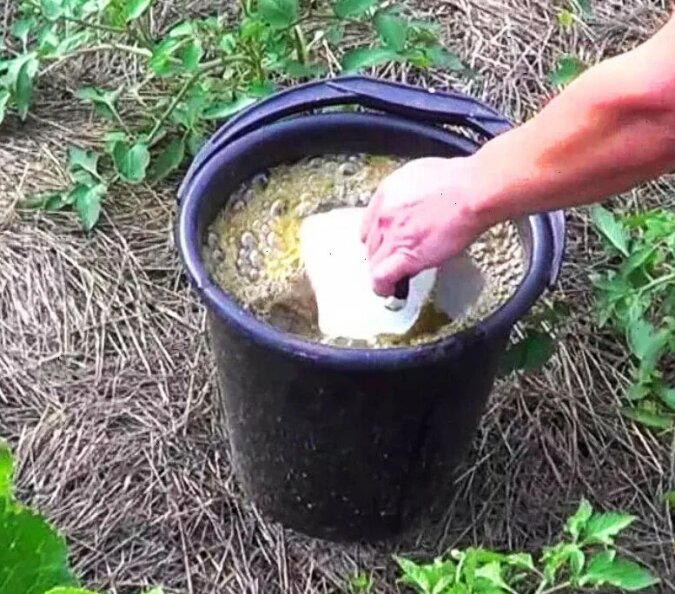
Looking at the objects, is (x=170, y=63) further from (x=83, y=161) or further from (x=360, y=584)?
(x=360, y=584)

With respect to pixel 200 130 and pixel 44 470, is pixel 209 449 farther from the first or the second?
pixel 200 130

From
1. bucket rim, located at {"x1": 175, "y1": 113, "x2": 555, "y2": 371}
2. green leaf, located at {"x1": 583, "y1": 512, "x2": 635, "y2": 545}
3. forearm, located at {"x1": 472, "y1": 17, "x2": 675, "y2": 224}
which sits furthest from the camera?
green leaf, located at {"x1": 583, "y1": 512, "x2": 635, "y2": 545}

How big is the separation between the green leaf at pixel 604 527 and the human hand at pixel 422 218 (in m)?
0.38

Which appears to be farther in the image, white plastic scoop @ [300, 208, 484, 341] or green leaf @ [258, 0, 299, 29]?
green leaf @ [258, 0, 299, 29]

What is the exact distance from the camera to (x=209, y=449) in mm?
1944

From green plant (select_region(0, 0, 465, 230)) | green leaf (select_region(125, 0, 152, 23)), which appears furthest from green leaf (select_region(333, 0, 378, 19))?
green leaf (select_region(125, 0, 152, 23))

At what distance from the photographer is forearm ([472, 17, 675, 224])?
1105 millimetres

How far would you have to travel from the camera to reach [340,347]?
4.90ft

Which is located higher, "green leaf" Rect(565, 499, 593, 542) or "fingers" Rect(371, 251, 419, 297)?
"fingers" Rect(371, 251, 419, 297)

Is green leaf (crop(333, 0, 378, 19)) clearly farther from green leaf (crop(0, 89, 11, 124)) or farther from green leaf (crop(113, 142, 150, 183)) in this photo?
green leaf (crop(0, 89, 11, 124))

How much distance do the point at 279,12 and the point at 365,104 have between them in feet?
1.06

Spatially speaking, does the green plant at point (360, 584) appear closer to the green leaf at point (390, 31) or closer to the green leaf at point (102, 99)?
the green leaf at point (390, 31)

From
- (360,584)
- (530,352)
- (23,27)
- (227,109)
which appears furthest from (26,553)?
(23,27)

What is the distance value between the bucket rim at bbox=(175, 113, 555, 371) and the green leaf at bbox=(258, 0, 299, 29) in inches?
14.6
